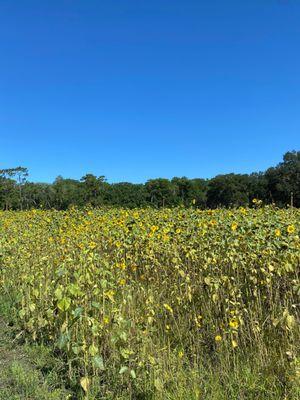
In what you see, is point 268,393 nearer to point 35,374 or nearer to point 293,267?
point 293,267

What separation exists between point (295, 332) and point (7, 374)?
1.88 meters

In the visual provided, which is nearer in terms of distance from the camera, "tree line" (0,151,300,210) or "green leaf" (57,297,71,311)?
"green leaf" (57,297,71,311)

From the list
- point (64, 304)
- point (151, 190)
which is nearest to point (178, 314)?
point (64, 304)

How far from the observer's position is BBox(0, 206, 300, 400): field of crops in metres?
2.53

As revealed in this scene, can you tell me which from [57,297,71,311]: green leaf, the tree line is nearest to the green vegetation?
[57,297,71,311]: green leaf

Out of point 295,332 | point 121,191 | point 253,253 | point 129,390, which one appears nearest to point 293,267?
point 253,253

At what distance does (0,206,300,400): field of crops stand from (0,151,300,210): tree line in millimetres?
28094

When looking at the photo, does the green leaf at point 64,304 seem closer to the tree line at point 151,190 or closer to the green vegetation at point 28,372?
the green vegetation at point 28,372

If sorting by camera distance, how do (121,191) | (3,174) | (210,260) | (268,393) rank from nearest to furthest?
(268,393) → (210,260) → (3,174) → (121,191)

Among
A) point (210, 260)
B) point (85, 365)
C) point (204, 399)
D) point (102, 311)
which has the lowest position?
point (204, 399)

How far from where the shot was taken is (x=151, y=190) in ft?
162

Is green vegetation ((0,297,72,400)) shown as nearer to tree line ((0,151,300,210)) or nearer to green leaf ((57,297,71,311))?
green leaf ((57,297,71,311))

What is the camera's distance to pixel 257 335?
9.28 feet

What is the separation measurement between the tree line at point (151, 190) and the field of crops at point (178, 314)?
28.1 metres
